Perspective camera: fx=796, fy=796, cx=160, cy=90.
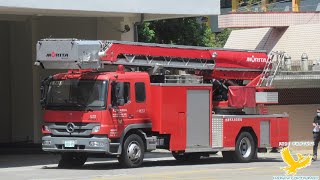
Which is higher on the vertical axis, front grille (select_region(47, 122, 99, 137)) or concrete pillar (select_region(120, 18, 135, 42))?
concrete pillar (select_region(120, 18, 135, 42))

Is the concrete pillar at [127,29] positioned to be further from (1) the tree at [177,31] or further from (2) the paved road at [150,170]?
(1) the tree at [177,31]

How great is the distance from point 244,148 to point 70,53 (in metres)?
6.66

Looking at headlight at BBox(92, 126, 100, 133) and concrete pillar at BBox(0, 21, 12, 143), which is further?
concrete pillar at BBox(0, 21, 12, 143)

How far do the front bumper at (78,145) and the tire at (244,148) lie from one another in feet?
16.2

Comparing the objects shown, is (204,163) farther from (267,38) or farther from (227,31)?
(227,31)

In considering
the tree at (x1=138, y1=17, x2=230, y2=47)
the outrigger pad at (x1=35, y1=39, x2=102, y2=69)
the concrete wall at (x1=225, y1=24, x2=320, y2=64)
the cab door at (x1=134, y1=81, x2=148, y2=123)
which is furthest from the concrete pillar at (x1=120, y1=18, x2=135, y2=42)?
the tree at (x1=138, y1=17, x2=230, y2=47)

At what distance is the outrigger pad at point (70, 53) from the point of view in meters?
20.4

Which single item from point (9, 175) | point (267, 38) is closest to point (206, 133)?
point (9, 175)

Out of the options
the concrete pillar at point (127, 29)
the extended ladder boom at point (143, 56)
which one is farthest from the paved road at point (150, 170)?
the concrete pillar at point (127, 29)

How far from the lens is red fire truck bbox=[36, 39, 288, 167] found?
2047cm

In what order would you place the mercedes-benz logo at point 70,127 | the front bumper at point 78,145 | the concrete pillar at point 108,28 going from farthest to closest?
the concrete pillar at point 108,28
the mercedes-benz logo at point 70,127
the front bumper at point 78,145

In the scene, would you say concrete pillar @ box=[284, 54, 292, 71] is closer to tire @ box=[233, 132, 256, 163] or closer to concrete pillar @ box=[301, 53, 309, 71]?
concrete pillar @ box=[301, 53, 309, 71]

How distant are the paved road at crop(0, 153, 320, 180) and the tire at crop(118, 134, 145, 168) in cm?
23

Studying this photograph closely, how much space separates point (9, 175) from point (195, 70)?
6614 mm
